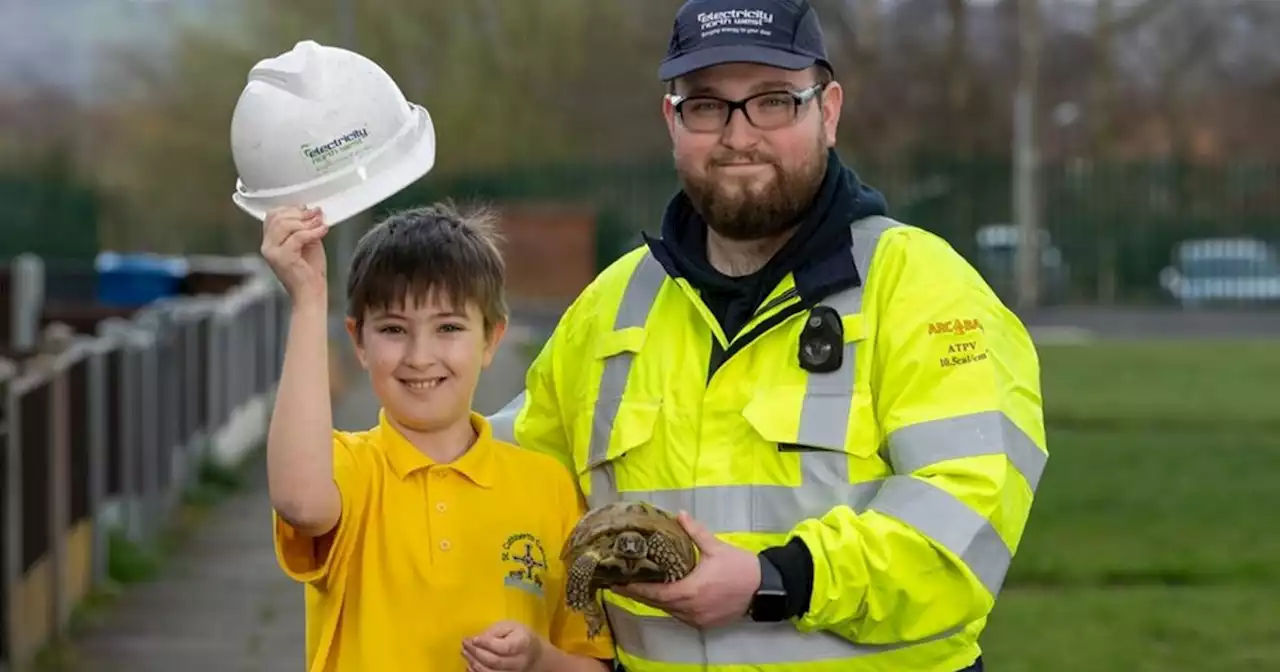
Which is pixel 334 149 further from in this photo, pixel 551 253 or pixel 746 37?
pixel 551 253

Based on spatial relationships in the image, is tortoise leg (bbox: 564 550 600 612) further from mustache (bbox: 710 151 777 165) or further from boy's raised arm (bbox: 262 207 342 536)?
mustache (bbox: 710 151 777 165)

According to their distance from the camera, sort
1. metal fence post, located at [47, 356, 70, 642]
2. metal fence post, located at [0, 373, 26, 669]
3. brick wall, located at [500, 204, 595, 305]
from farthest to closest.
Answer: brick wall, located at [500, 204, 595, 305] → metal fence post, located at [47, 356, 70, 642] → metal fence post, located at [0, 373, 26, 669]

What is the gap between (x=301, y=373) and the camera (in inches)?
154

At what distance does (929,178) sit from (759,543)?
139 ft

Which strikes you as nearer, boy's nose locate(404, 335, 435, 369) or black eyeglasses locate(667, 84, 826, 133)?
black eyeglasses locate(667, 84, 826, 133)

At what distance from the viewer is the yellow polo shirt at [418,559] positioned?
163 inches

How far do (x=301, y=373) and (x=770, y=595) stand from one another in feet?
2.93

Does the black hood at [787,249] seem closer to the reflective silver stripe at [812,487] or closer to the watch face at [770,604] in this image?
the reflective silver stripe at [812,487]

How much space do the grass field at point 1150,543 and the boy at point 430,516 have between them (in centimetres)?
488

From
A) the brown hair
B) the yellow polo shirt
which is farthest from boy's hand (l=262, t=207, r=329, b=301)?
the yellow polo shirt

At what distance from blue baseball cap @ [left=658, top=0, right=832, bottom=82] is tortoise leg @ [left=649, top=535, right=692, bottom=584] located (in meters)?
0.89

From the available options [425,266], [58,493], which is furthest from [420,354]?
[58,493]

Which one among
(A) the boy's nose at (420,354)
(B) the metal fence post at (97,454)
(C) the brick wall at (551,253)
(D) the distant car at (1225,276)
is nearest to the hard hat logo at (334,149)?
(A) the boy's nose at (420,354)

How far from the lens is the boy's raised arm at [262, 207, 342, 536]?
3.90 meters
